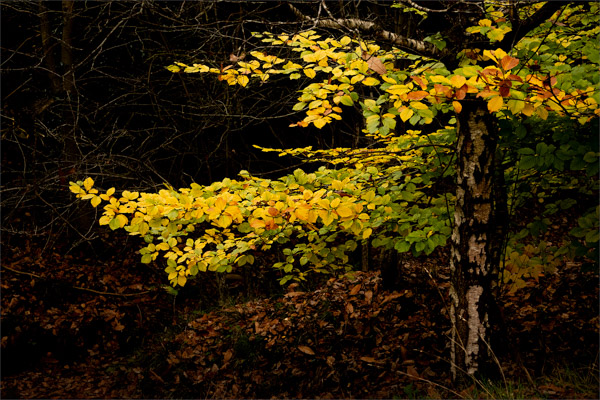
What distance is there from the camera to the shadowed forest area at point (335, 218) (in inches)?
114

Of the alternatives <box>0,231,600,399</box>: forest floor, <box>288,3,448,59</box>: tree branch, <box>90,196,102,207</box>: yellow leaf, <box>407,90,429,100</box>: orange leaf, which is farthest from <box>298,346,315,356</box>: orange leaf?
<box>407,90,429,100</box>: orange leaf

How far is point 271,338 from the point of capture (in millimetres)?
6039

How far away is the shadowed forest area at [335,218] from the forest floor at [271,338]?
0.03 m

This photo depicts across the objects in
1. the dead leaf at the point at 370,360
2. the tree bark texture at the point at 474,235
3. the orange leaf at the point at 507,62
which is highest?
the orange leaf at the point at 507,62

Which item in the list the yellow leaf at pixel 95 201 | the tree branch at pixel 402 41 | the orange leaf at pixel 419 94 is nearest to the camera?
the orange leaf at pixel 419 94

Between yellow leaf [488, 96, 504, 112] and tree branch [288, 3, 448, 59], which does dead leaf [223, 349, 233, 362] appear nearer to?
tree branch [288, 3, 448, 59]

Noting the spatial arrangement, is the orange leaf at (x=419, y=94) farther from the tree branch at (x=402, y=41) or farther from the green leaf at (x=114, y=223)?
the green leaf at (x=114, y=223)

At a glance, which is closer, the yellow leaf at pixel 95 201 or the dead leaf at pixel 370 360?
the yellow leaf at pixel 95 201

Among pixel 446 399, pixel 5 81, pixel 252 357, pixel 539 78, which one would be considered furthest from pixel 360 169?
pixel 5 81

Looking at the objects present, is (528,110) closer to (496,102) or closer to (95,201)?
(496,102)

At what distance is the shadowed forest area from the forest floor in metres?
0.03

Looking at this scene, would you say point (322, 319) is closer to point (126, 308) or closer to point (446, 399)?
point (446, 399)

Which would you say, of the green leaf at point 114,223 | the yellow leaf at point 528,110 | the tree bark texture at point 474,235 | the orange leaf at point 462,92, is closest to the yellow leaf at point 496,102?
the orange leaf at point 462,92

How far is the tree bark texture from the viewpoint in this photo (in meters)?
3.32
